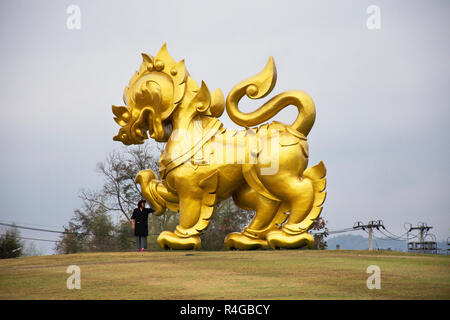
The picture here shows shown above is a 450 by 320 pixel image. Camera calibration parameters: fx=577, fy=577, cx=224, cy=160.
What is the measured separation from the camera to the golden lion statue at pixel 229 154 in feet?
24.6

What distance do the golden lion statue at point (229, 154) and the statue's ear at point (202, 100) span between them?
0.01 m

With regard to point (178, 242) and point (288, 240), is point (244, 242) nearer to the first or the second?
point (288, 240)

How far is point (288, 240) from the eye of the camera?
24.7 ft

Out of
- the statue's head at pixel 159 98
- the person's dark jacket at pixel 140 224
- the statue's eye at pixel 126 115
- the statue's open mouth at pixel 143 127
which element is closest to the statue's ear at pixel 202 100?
the statue's head at pixel 159 98

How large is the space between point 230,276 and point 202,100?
323cm

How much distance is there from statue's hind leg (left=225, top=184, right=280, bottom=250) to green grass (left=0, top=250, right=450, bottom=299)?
3.00 feet

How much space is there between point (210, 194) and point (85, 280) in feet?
9.63

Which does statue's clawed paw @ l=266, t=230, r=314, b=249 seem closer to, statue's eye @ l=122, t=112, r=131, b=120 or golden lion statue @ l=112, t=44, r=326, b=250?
golden lion statue @ l=112, t=44, r=326, b=250

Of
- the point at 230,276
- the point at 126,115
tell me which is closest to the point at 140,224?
the point at 126,115

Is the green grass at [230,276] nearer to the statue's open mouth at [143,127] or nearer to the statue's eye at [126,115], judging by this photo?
the statue's open mouth at [143,127]

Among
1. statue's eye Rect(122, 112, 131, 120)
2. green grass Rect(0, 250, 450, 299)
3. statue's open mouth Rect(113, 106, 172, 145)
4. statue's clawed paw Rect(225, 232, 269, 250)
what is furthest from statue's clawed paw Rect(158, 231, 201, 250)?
statue's eye Rect(122, 112, 131, 120)
